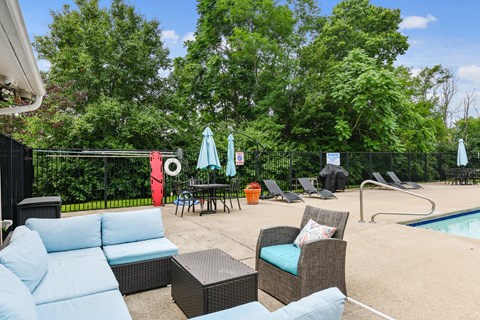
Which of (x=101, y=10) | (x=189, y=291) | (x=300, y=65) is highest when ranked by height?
(x=101, y=10)

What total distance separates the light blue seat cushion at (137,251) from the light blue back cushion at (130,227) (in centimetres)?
8

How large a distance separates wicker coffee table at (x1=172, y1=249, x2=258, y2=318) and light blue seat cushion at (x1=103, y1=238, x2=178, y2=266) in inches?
18.9

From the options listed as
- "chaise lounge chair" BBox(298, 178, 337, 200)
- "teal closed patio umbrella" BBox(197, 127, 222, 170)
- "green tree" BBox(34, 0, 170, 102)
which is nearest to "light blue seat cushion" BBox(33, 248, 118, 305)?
"teal closed patio umbrella" BBox(197, 127, 222, 170)

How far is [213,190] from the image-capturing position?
313 inches

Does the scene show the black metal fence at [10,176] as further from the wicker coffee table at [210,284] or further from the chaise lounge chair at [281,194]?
the chaise lounge chair at [281,194]

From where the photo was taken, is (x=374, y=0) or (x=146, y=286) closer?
(x=146, y=286)

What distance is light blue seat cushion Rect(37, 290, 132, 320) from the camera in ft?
6.07

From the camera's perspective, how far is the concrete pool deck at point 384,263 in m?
2.64

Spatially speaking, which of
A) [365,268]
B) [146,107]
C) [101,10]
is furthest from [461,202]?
[101,10]

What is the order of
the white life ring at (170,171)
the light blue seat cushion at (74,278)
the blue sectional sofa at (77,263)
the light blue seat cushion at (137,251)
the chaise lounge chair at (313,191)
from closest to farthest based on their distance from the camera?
1. the blue sectional sofa at (77,263)
2. the light blue seat cushion at (74,278)
3. the light blue seat cushion at (137,251)
4. the white life ring at (170,171)
5. the chaise lounge chair at (313,191)

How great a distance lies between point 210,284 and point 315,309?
1.26 m

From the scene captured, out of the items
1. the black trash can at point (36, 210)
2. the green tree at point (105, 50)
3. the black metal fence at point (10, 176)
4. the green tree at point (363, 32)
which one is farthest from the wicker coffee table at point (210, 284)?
the green tree at point (363, 32)

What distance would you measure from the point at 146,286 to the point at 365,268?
8.34 feet

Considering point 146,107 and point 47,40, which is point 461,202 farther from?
point 47,40
